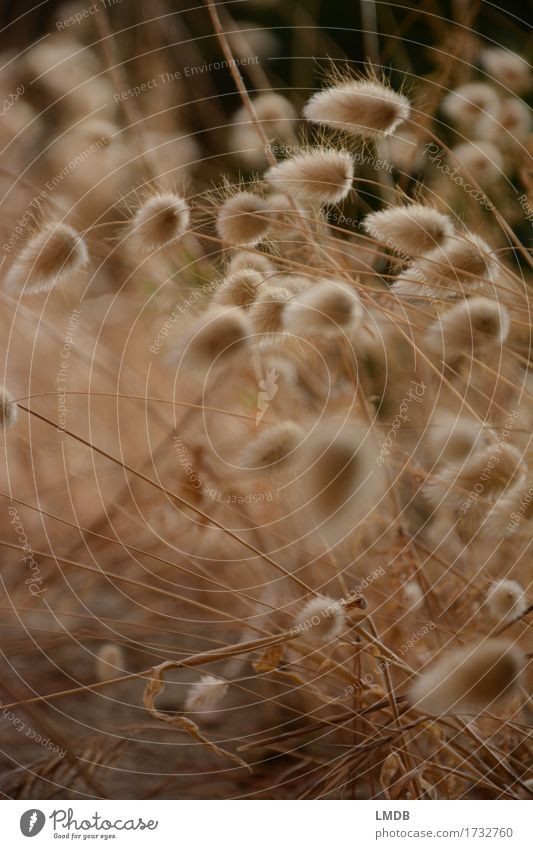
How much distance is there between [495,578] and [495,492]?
3.4 inches

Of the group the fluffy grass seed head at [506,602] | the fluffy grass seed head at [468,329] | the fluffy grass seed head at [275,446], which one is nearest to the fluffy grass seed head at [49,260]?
the fluffy grass seed head at [275,446]

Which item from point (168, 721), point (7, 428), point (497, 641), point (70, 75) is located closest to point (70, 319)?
point (7, 428)

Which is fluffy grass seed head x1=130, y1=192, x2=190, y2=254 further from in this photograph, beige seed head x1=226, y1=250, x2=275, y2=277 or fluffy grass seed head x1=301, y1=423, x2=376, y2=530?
fluffy grass seed head x1=301, y1=423, x2=376, y2=530

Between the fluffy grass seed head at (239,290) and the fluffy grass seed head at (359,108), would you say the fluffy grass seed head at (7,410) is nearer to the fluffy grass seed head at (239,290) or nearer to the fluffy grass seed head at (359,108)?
the fluffy grass seed head at (239,290)

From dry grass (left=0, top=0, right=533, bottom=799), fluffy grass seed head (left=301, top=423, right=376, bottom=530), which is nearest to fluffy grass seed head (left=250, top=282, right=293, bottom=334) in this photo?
dry grass (left=0, top=0, right=533, bottom=799)

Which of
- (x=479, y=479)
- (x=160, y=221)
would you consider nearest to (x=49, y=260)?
(x=160, y=221)

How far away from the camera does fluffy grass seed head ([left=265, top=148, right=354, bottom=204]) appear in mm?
605

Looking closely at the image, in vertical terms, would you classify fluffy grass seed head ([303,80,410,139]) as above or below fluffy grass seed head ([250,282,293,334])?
above

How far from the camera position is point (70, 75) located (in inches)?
24.8

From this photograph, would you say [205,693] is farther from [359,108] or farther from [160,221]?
[359,108]

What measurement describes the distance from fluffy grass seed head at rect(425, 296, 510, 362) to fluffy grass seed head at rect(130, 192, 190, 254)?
0.25 meters

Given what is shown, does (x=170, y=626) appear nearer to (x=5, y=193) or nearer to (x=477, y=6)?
(x=5, y=193)

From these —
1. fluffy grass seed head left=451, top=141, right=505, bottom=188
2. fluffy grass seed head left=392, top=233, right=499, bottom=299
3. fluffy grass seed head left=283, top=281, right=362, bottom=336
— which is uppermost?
fluffy grass seed head left=451, top=141, right=505, bottom=188

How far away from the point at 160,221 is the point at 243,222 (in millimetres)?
76
